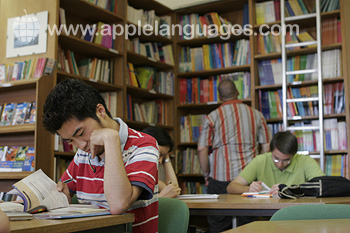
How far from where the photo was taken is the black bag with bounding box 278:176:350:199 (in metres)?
2.51

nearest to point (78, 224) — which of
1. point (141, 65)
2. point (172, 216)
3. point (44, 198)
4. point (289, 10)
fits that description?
point (44, 198)

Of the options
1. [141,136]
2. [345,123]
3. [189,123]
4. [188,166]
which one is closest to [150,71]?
[189,123]

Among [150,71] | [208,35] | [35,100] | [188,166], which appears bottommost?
[188,166]

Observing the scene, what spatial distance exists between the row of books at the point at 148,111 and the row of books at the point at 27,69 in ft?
4.24

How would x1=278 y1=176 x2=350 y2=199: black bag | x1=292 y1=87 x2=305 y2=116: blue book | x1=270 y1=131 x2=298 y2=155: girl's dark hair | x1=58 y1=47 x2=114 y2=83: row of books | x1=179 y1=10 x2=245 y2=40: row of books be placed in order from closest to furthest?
x1=278 y1=176 x2=350 y2=199: black bag
x1=270 y1=131 x2=298 y2=155: girl's dark hair
x1=58 y1=47 x2=114 y2=83: row of books
x1=292 y1=87 x2=305 y2=116: blue book
x1=179 y1=10 x2=245 y2=40: row of books

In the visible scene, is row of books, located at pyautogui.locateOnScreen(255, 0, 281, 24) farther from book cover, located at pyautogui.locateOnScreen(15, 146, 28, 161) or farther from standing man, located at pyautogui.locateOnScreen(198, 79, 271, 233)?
book cover, located at pyautogui.locateOnScreen(15, 146, 28, 161)

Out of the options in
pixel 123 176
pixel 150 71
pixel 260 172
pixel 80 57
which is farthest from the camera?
pixel 150 71

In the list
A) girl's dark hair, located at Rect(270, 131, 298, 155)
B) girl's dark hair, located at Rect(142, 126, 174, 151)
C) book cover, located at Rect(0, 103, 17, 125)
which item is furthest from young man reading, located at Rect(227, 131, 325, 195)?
book cover, located at Rect(0, 103, 17, 125)

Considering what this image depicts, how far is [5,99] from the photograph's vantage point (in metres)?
3.69

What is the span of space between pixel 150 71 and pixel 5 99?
5.86 ft

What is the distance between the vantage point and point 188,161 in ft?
17.1

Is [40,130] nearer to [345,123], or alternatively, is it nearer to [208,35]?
[208,35]

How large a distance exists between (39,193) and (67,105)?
1.07 feet

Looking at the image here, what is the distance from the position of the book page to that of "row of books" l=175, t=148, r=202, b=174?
3500 millimetres
